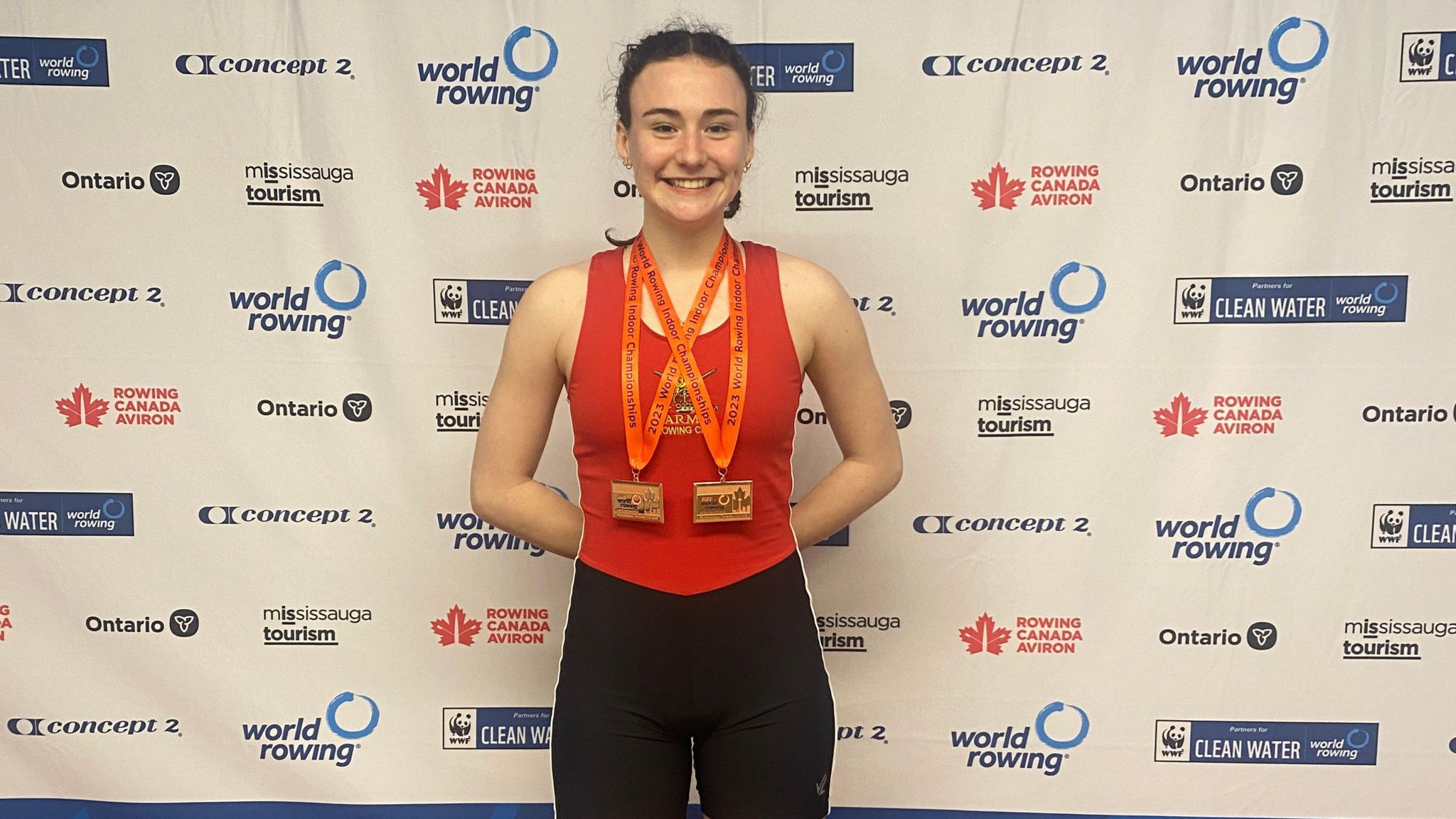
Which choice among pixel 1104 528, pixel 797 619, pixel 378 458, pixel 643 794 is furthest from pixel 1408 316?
pixel 378 458

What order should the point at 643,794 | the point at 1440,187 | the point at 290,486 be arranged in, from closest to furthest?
the point at 643,794 < the point at 1440,187 < the point at 290,486

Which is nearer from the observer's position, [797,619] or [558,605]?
[797,619]

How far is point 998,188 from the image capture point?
2223 millimetres

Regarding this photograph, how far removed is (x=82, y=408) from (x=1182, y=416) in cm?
273

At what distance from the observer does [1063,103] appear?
220 centimetres

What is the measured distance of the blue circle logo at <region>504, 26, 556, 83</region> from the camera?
222 centimetres

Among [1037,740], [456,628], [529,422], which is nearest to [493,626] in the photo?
[456,628]

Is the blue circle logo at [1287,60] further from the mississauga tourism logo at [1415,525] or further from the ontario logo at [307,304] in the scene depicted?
the ontario logo at [307,304]

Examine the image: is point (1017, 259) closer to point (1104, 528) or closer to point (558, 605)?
point (1104, 528)

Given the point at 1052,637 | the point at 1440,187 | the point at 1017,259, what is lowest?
the point at 1052,637

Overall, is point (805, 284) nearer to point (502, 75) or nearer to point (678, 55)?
point (678, 55)

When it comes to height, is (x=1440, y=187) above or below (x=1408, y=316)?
above

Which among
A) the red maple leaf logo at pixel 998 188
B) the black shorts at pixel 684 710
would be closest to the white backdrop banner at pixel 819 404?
the red maple leaf logo at pixel 998 188

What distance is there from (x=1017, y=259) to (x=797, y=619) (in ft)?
3.67
